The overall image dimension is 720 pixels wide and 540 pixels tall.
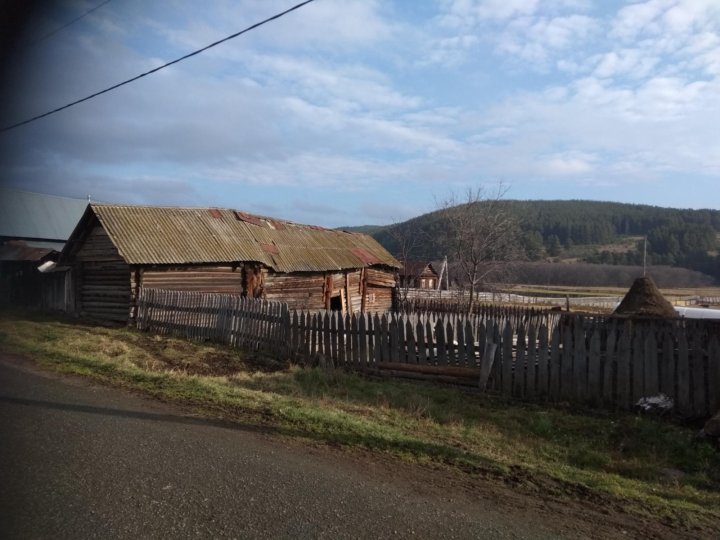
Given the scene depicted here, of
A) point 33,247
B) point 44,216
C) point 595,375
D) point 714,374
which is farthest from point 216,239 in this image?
point 44,216

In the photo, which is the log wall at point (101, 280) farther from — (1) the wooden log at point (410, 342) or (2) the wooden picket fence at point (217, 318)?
(1) the wooden log at point (410, 342)

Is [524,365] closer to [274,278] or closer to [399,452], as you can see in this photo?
[399,452]

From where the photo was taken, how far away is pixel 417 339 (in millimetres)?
10641

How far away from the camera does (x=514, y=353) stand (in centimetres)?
985

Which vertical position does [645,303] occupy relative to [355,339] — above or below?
above

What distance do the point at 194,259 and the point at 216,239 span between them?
93.6 inches

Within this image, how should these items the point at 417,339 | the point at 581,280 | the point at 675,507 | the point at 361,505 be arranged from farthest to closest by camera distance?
the point at 581,280, the point at 417,339, the point at 675,507, the point at 361,505

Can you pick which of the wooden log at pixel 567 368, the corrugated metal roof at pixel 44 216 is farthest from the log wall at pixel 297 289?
the corrugated metal roof at pixel 44 216

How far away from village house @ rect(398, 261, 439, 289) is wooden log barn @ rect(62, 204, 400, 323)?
1497 inches

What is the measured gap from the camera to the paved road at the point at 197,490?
370cm

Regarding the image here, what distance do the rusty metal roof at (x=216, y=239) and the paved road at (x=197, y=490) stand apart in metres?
14.8

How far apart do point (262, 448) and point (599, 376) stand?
5.91m

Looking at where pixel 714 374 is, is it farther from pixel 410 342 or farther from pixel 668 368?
pixel 410 342

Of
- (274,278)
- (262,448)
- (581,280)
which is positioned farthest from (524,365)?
(581,280)
